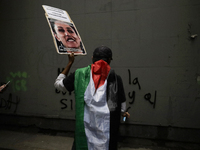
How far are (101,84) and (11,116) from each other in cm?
474

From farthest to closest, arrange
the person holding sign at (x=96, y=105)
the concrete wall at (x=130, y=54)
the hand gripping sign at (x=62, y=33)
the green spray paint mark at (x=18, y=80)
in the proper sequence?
the green spray paint mark at (x=18, y=80), the concrete wall at (x=130, y=54), the hand gripping sign at (x=62, y=33), the person holding sign at (x=96, y=105)

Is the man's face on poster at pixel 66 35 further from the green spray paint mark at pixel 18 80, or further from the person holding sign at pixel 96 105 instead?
the green spray paint mark at pixel 18 80

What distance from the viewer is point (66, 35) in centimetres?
198

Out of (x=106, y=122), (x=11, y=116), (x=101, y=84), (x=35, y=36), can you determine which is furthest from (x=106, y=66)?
(x=11, y=116)

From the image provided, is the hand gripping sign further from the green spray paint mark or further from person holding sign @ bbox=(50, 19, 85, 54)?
the green spray paint mark

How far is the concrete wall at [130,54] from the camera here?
409 centimetres

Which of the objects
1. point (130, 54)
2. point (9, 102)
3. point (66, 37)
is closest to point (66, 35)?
point (66, 37)

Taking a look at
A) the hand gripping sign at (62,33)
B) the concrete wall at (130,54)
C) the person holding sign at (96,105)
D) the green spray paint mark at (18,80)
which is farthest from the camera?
the green spray paint mark at (18,80)

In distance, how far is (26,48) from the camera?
17.0ft

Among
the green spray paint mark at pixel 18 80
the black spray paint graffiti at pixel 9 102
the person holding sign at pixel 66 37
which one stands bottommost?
the black spray paint graffiti at pixel 9 102

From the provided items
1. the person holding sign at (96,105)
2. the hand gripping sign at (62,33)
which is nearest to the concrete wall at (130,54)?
the hand gripping sign at (62,33)

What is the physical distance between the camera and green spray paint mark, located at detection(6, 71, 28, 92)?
17.1ft

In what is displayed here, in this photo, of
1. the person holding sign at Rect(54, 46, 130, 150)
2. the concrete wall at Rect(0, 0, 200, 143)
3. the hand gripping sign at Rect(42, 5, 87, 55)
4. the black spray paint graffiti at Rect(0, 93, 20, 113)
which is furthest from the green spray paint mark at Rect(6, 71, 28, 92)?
the person holding sign at Rect(54, 46, 130, 150)

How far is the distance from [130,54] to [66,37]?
271cm
